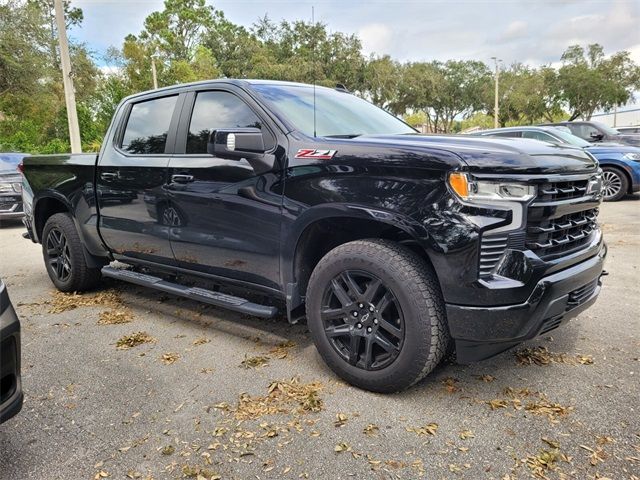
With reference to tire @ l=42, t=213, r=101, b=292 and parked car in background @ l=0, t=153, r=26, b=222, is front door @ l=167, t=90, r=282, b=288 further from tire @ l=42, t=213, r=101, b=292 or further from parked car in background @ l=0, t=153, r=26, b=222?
parked car in background @ l=0, t=153, r=26, b=222

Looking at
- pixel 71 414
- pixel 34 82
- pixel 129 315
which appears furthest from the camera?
pixel 34 82

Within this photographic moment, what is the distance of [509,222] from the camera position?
2441mm

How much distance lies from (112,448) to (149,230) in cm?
199

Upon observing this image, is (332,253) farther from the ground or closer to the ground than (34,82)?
closer to the ground

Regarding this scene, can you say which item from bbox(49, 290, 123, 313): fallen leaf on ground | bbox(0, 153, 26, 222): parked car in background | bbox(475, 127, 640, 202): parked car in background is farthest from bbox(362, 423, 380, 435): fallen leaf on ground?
bbox(0, 153, 26, 222): parked car in background

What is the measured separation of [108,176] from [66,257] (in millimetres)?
1204

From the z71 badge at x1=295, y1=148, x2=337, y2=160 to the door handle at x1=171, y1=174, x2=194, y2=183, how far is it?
99 cm

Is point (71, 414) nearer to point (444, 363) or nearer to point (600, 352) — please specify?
point (444, 363)

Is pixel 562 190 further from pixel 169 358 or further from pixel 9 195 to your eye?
pixel 9 195

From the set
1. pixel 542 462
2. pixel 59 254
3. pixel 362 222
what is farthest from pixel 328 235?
pixel 59 254

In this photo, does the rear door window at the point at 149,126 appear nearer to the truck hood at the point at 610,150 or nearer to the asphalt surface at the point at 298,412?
the asphalt surface at the point at 298,412

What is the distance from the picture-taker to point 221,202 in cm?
344

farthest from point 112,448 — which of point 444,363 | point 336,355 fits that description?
point 444,363

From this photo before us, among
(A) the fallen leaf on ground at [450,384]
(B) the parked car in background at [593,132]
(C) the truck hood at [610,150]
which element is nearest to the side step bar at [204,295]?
(A) the fallen leaf on ground at [450,384]
